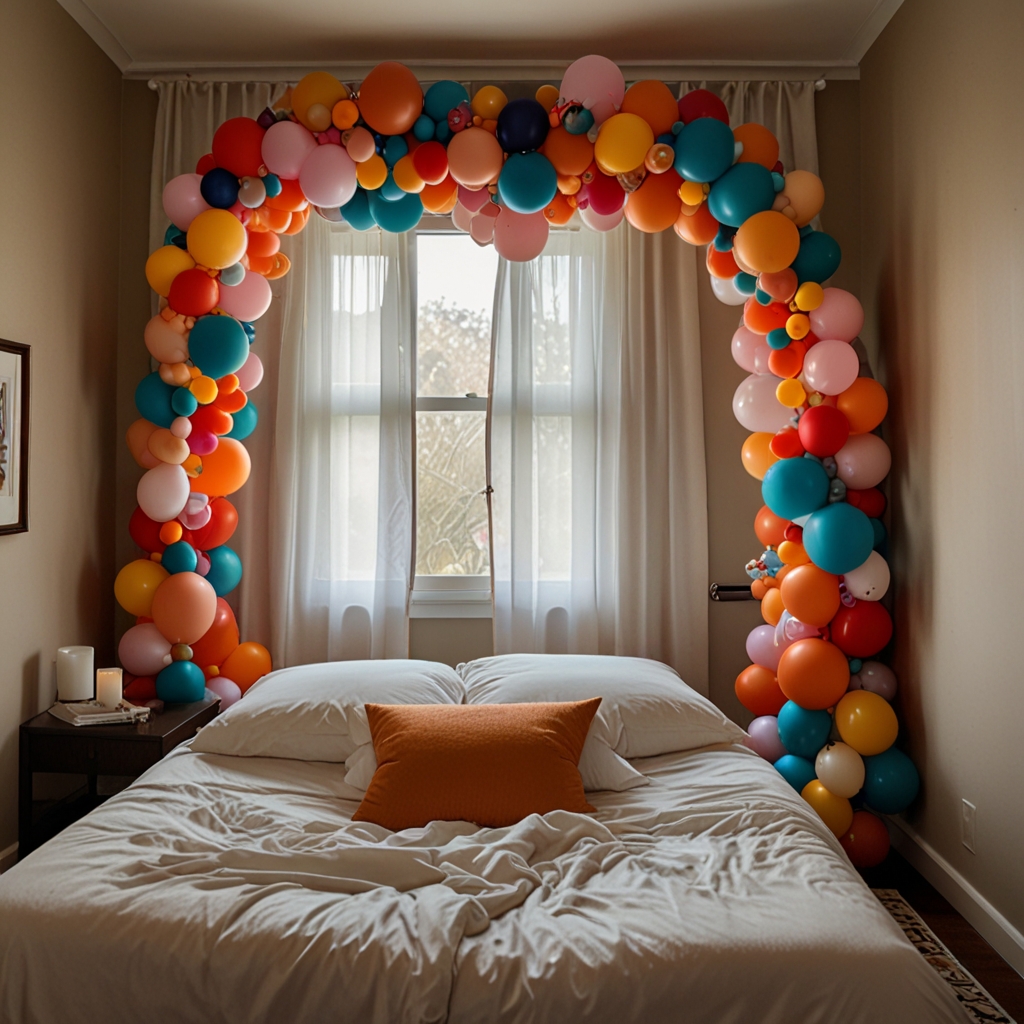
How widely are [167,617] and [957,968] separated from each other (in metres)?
2.48

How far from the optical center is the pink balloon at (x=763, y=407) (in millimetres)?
2861

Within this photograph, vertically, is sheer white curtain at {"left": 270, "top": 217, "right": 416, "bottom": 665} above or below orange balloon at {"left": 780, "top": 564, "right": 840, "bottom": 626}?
above

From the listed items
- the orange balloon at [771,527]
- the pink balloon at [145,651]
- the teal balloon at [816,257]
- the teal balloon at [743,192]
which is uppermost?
the teal balloon at [743,192]

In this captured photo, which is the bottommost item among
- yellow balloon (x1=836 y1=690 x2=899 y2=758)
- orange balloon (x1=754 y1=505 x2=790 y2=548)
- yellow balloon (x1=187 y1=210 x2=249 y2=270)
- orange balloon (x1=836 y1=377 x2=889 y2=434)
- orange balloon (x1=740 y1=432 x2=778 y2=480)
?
yellow balloon (x1=836 y1=690 x2=899 y2=758)

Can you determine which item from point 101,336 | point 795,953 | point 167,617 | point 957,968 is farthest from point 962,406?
point 101,336

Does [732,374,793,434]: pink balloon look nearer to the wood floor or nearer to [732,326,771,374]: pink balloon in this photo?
[732,326,771,374]: pink balloon

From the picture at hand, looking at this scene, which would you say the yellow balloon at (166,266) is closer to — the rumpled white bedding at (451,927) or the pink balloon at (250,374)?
the pink balloon at (250,374)

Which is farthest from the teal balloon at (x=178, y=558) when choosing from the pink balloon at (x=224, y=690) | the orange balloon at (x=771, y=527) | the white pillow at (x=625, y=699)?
the orange balloon at (x=771, y=527)

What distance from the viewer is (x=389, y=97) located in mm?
2568

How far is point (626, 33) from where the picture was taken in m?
3.13

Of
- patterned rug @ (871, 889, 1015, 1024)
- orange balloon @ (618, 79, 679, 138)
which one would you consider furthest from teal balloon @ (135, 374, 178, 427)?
patterned rug @ (871, 889, 1015, 1024)

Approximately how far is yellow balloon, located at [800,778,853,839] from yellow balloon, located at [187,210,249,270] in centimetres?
247

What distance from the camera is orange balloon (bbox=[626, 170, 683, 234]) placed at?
105 inches

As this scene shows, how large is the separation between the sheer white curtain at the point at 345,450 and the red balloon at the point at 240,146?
67cm
